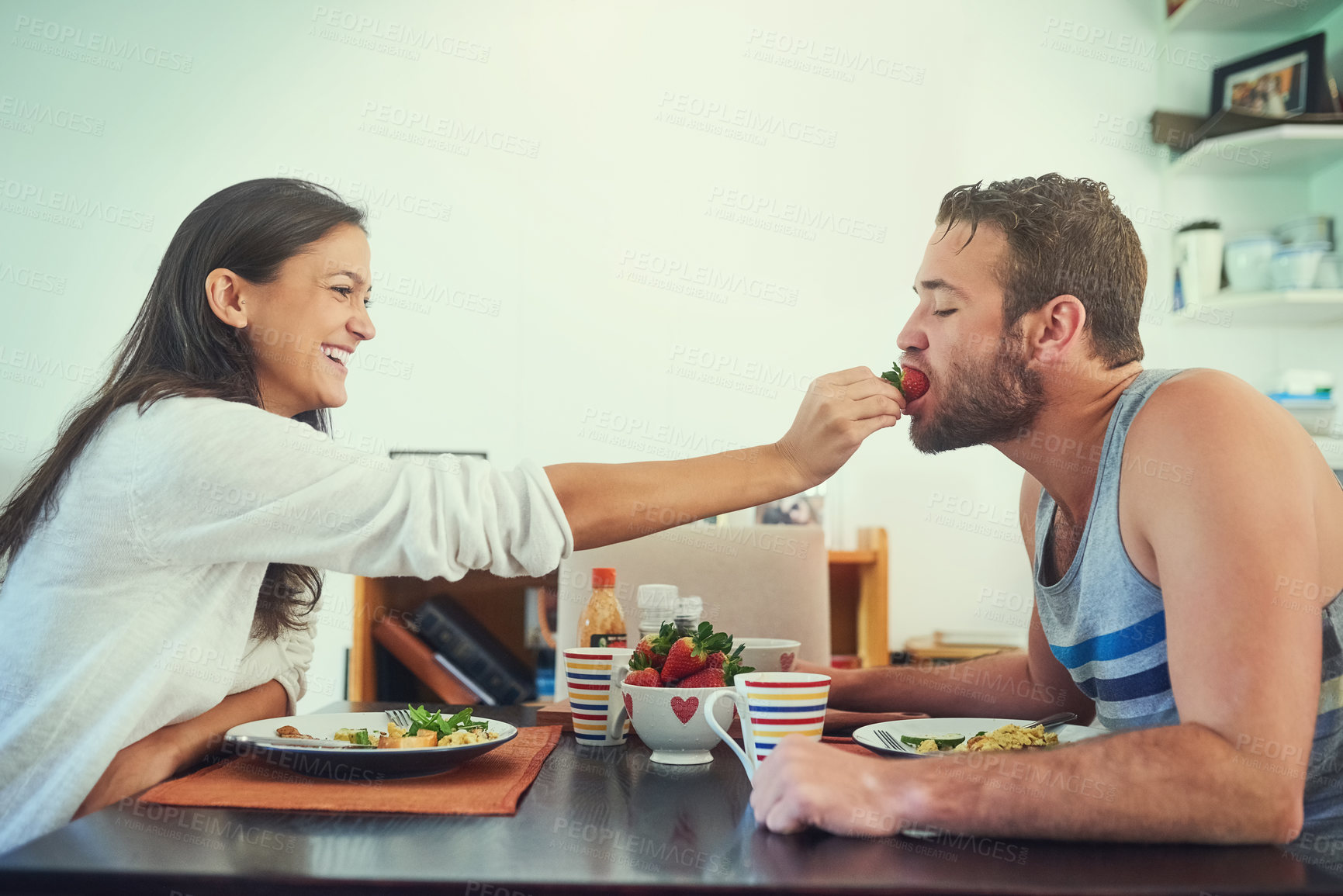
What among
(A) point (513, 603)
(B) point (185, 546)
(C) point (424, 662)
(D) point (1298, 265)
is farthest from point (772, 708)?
(D) point (1298, 265)

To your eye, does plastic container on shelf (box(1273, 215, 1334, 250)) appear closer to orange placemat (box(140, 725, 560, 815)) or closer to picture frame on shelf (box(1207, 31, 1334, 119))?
picture frame on shelf (box(1207, 31, 1334, 119))

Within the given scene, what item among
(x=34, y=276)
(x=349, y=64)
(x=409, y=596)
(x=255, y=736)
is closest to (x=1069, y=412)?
(x=255, y=736)

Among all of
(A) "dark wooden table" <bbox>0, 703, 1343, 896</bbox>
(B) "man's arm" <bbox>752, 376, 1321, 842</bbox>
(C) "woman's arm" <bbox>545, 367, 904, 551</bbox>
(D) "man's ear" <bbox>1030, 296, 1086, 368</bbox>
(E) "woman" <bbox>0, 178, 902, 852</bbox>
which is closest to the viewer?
(A) "dark wooden table" <bbox>0, 703, 1343, 896</bbox>

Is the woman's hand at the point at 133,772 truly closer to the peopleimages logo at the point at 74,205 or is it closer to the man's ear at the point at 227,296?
the man's ear at the point at 227,296

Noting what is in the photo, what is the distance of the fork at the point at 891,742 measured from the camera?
0.91 metres

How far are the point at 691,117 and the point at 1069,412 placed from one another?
2.19 meters

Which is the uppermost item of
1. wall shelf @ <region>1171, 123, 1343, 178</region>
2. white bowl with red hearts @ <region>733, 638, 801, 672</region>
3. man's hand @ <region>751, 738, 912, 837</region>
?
wall shelf @ <region>1171, 123, 1343, 178</region>

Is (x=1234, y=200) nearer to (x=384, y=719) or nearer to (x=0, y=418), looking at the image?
(x=384, y=719)

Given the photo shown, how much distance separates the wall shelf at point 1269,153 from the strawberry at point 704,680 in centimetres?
249

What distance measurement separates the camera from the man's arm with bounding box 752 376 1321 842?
27.8 inches

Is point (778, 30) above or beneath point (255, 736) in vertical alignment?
above

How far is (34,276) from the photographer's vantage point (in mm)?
2988

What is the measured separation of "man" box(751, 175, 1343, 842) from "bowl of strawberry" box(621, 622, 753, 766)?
0.21 m

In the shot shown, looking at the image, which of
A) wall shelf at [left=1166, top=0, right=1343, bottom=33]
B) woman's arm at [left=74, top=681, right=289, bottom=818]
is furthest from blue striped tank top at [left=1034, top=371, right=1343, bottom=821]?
wall shelf at [left=1166, top=0, right=1343, bottom=33]
